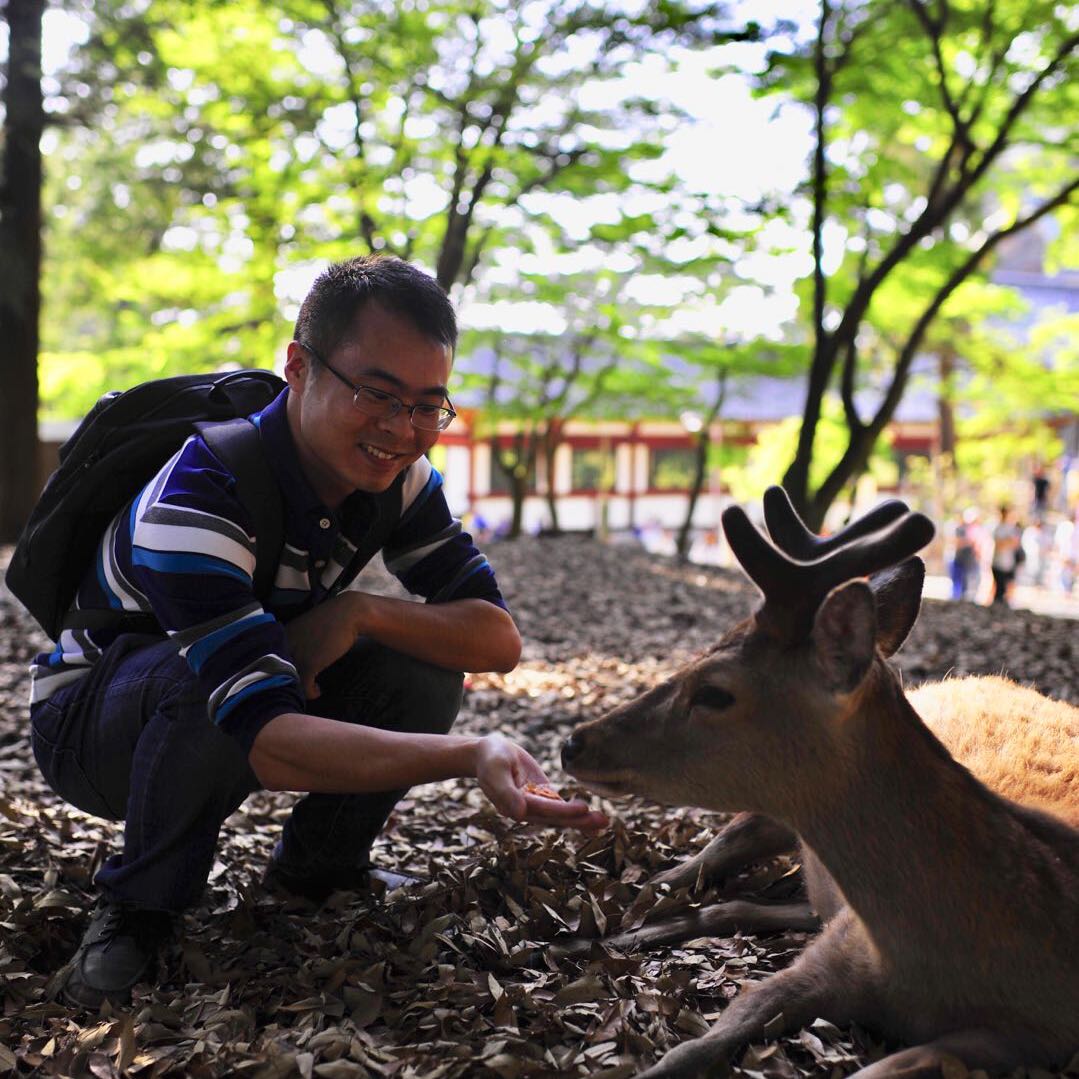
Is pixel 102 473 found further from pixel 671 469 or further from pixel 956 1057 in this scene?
pixel 671 469

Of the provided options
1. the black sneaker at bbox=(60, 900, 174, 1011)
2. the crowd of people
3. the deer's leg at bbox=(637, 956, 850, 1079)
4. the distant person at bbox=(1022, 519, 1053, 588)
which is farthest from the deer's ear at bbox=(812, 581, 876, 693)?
the distant person at bbox=(1022, 519, 1053, 588)

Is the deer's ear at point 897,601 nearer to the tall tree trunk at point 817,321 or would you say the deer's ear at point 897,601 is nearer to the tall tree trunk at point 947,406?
the tall tree trunk at point 817,321

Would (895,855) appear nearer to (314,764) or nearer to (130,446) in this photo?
(314,764)

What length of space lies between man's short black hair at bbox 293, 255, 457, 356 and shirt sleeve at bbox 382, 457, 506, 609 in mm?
478

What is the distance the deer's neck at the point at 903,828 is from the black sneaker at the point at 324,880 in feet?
4.31

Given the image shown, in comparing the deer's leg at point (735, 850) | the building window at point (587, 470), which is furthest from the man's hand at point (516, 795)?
the building window at point (587, 470)

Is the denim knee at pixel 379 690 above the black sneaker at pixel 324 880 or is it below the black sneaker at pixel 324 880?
above

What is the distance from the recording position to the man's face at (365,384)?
8.54 ft

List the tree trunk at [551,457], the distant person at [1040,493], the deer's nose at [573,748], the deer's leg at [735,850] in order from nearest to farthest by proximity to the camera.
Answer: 1. the deer's nose at [573,748]
2. the deer's leg at [735,850]
3. the tree trunk at [551,457]
4. the distant person at [1040,493]

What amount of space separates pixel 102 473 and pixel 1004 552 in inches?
453

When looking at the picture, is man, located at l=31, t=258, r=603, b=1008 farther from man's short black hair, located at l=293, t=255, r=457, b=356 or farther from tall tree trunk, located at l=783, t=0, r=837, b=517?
tall tree trunk, located at l=783, t=0, r=837, b=517

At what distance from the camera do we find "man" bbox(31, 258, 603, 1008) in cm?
238


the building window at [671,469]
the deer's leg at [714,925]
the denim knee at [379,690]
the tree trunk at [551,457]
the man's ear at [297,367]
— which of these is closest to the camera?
the man's ear at [297,367]

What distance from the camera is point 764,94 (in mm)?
9414
